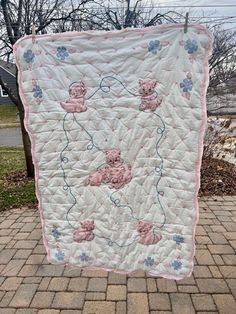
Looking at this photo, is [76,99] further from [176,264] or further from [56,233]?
[176,264]

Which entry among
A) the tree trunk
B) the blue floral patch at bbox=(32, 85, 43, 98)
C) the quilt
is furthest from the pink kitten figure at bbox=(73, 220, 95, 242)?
the tree trunk

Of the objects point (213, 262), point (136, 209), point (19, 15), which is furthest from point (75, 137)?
point (19, 15)

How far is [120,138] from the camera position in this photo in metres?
1.72

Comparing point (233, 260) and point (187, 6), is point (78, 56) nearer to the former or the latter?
point (233, 260)

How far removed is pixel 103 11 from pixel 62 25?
0.66 meters

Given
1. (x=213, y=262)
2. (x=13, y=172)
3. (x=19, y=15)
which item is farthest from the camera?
(x=13, y=172)

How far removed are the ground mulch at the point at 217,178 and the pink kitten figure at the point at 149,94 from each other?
2864mm

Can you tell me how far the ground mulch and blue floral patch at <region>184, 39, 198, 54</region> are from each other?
2.99m

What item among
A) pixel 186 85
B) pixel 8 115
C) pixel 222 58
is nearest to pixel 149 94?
pixel 186 85

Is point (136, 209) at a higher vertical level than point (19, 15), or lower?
lower

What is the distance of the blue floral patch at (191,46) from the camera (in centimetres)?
153

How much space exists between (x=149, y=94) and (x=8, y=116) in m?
19.1

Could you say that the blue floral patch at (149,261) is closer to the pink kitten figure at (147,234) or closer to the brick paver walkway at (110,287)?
the pink kitten figure at (147,234)

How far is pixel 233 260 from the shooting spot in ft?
8.77
